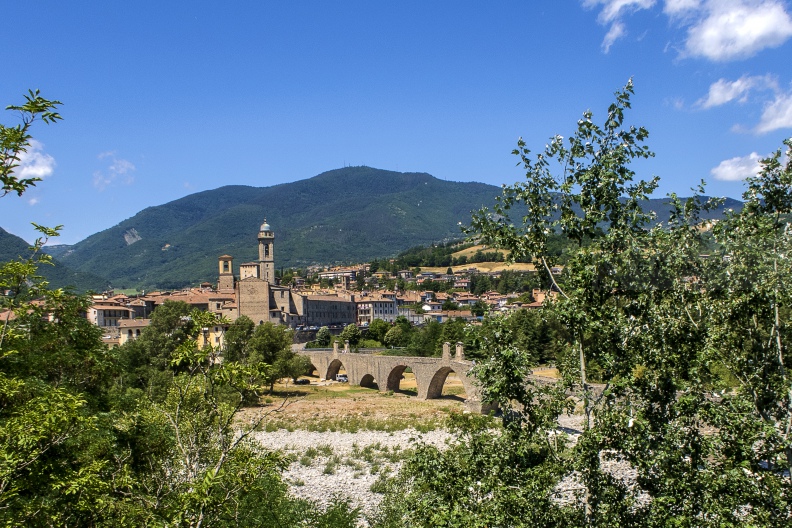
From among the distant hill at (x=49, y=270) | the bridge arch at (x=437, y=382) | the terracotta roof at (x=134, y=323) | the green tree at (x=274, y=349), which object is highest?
the distant hill at (x=49, y=270)

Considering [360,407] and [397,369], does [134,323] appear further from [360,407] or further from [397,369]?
[360,407]

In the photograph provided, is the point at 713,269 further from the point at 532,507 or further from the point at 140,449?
the point at 140,449

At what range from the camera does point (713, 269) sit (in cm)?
691

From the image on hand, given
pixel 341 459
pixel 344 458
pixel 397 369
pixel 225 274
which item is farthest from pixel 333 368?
pixel 225 274

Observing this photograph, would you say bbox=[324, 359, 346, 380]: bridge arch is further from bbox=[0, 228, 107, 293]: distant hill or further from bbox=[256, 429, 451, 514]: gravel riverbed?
bbox=[0, 228, 107, 293]: distant hill

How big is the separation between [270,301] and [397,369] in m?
35.4

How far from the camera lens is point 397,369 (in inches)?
1777

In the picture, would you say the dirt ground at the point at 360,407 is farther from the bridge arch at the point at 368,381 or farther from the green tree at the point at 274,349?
the green tree at the point at 274,349

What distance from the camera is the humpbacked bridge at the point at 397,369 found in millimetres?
37006

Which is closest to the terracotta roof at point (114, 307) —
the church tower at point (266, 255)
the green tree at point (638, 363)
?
the church tower at point (266, 255)

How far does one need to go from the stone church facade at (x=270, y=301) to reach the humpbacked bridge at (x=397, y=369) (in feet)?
32.7

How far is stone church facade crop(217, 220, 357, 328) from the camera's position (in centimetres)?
7325

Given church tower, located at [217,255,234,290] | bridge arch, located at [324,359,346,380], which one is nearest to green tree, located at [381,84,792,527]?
bridge arch, located at [324,359,346,380]

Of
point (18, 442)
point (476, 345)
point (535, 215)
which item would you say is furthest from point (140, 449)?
point (535, 215)
